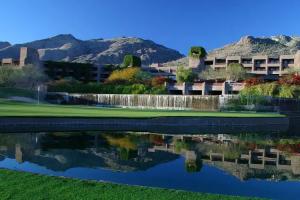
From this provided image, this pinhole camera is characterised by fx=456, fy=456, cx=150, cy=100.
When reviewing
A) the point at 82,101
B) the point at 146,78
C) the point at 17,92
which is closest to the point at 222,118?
the point at 82,101

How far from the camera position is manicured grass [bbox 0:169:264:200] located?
8.95 meters

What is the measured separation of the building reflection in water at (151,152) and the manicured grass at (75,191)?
3609 millimetres

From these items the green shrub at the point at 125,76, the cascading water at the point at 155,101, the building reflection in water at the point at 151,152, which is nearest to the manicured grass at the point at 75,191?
the building reflection in water at the point at 151,152

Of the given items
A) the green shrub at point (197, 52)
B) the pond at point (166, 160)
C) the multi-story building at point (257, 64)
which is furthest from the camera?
the green shrub at point (197, 52)

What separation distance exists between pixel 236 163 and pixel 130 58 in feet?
339

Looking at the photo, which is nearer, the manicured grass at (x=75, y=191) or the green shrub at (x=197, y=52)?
the manicured grass at (x=75, y=191)

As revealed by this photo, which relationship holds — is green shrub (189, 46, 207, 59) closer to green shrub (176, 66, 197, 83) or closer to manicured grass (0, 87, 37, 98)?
green shrub (176, 66, 197, 83)

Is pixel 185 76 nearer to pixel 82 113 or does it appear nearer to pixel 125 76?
pixel 125 76

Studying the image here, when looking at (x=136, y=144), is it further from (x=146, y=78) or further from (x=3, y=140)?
(x=146, y=78)

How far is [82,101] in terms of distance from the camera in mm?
69438

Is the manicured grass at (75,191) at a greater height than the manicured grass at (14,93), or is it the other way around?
the manicured grass at (14,93)

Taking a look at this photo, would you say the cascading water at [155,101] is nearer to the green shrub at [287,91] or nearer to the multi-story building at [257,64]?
the green shrub at [287,91]

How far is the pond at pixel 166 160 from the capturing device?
1247 cm

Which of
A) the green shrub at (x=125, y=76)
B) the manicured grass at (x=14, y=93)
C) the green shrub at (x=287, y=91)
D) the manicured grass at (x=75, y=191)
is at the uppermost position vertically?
the green shrub at (x=125, y=76)
